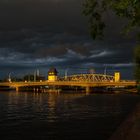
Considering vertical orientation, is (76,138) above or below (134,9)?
below

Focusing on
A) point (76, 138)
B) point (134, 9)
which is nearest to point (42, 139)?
point (76, 138)

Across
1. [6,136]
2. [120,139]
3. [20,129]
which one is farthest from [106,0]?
[20,129]

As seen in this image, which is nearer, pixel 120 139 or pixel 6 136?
pixel 120 139

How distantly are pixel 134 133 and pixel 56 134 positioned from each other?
59.5 feet

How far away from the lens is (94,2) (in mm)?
16500

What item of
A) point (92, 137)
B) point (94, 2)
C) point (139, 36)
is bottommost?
point (92, 137)

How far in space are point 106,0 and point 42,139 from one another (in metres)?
24.1

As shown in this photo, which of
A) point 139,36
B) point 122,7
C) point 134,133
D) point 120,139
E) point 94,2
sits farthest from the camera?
point 134,133

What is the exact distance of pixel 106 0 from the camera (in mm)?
16219

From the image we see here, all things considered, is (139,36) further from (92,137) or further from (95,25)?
(92,137)

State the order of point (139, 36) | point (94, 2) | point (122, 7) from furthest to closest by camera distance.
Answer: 1. point (139, 36)
2. point (94, 2)
3. point (122, 7)

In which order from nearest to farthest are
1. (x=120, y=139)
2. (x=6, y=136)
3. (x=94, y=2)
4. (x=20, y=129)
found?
(x=94, y=2), (x=120, y=139), (x=6, y=136), (x=20, y=129)

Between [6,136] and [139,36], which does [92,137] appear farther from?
[139,36]

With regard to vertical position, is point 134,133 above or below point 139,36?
below
